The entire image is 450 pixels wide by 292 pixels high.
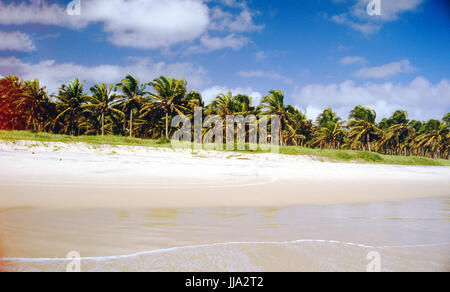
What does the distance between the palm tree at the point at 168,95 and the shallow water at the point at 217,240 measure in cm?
2899

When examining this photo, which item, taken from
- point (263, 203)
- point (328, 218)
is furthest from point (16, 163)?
point (328, 218)

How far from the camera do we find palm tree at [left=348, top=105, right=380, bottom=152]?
41.4 meters

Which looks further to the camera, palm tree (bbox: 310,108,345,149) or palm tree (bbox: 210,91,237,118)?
palm tree (bbox: 310,108,345,149)

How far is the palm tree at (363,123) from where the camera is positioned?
41.4m

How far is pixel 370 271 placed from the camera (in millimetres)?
1806

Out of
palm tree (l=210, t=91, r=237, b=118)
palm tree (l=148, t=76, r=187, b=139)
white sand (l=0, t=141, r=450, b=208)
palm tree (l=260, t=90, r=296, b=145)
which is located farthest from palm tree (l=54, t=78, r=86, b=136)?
white sand (l=0, t=141, r=450, b=208)

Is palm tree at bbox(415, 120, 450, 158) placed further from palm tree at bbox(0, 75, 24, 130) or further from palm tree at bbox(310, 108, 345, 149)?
palm tree at bbox(0, 75, 24, 130)

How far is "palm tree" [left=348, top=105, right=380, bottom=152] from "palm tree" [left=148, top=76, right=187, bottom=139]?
1111 inches

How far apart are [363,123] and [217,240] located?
4517 cm
